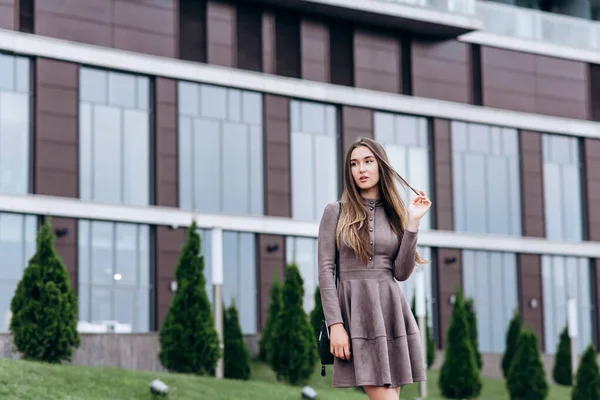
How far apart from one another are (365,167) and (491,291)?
34388mm

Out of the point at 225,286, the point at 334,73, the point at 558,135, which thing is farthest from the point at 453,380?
the point at 558,135

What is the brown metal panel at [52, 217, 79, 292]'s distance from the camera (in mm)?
31297

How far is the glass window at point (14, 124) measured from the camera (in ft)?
102

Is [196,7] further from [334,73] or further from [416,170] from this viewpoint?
[416,170]

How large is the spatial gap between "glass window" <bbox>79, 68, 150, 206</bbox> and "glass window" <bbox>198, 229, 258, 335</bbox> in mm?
2459

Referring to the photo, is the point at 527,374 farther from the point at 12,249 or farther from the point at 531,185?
the point at 12,249

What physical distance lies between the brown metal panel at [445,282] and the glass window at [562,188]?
4.04 metres

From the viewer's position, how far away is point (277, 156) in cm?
3559

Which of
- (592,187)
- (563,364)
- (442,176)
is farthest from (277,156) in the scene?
(592,187)

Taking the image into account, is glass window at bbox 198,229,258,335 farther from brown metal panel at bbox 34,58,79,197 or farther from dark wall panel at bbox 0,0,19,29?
dark wall panel at bbox 0,0,19,29

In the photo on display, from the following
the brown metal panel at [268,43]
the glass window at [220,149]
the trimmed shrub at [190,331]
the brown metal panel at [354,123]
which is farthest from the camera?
the brown metal panel at [354,123]

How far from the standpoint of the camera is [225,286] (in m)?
34.3

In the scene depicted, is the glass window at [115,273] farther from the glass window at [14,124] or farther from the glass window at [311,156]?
the glass window at [311,156]

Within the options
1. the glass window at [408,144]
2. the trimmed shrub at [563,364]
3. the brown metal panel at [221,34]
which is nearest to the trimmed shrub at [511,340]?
the trimmed shrub at [563,364]
